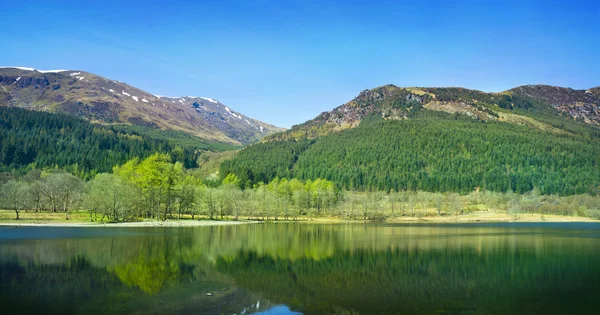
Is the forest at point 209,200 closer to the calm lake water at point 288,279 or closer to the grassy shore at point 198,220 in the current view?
the grassy shore at point 198,220

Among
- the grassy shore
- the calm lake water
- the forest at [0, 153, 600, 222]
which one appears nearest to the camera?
the calm lake water

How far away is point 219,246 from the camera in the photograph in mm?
52906

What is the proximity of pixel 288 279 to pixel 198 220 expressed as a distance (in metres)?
76.1

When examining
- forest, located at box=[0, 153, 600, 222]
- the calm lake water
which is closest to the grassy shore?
forest, located at box=[0, 153, 600, 222]

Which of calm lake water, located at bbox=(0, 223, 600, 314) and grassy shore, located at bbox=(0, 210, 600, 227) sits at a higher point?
calm lake water, located at bbox=(0, 223, 600, 314)

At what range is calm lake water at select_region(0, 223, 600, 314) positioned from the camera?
24.6 metres

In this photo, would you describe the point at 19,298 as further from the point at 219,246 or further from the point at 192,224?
the point at 192,224

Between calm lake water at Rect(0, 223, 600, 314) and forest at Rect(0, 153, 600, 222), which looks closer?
calm lake water at Rect(0, 223, 600, 314)

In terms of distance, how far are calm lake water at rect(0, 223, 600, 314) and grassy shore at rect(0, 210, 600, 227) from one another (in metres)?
34.9

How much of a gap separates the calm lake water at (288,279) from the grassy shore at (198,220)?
34864mm

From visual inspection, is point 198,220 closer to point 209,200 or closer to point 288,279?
point 209,200

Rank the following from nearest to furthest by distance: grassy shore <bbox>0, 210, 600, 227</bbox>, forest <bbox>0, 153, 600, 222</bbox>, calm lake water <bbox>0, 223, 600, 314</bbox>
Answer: calm lake water <bbox>0, 223, 600, 314</bbox>, grassy shore <bbox>0, 210, 600, 227</bbox>, forest <bbox>0, 153, 600, 222</bbox>

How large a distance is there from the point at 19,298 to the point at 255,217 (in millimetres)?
106902

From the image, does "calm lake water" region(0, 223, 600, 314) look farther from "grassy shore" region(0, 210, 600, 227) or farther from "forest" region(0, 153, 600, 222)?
"forest" region(0, 153, 600, 222)
